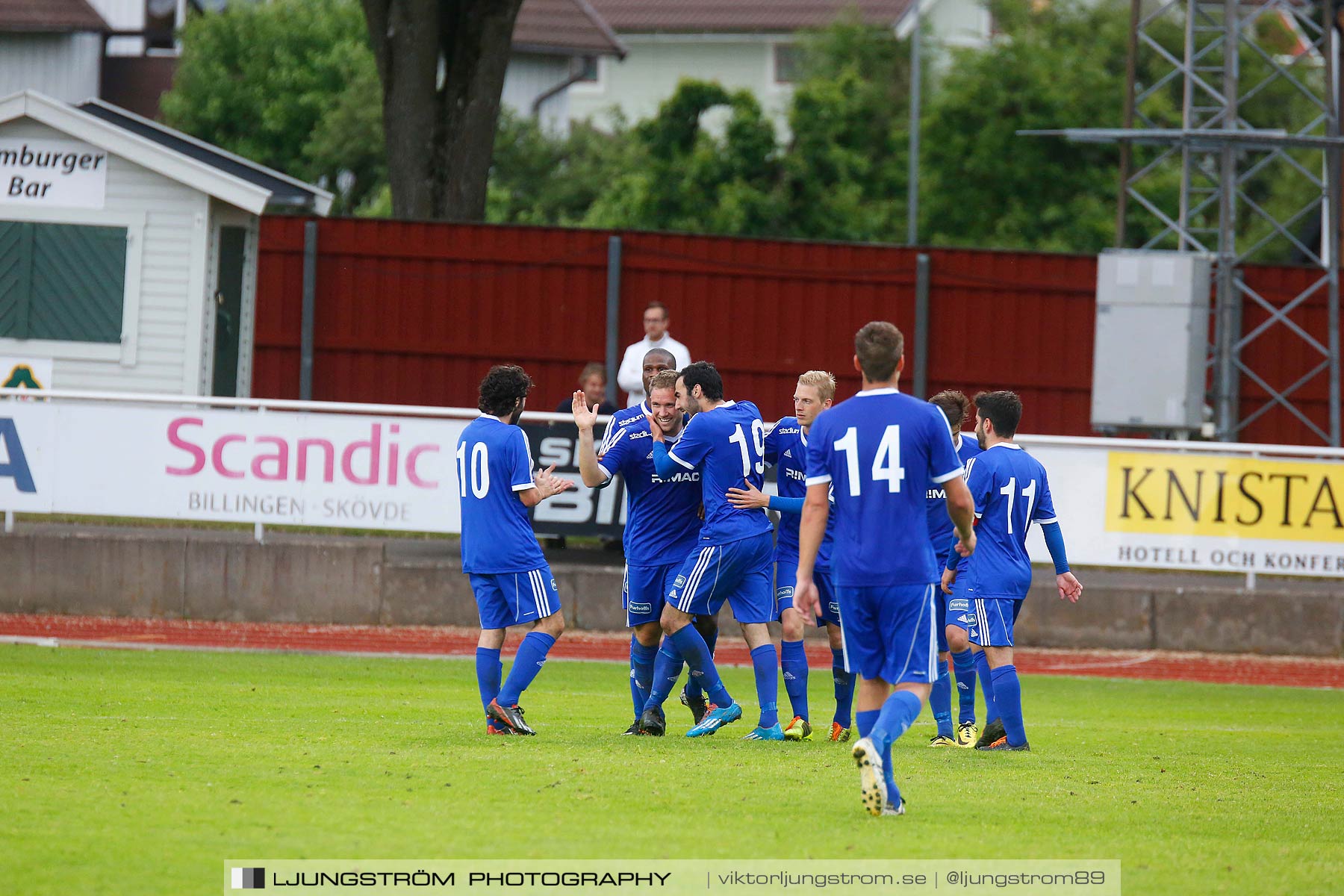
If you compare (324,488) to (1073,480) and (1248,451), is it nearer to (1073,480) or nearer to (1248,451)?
(1073,480)

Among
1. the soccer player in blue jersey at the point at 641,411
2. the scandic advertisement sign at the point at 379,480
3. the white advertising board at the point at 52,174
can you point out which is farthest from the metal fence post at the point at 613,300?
the soccer player in blue jersey at the point at 641,411

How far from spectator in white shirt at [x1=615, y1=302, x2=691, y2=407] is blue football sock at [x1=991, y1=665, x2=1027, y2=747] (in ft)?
22.5

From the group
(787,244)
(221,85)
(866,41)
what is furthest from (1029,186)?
(787,244)

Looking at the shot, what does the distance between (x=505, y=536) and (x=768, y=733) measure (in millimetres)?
1842

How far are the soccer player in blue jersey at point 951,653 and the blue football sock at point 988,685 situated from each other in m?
0.14

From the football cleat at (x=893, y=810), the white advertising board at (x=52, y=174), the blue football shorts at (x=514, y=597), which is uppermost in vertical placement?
the white advertising board at (x=52, y=174)

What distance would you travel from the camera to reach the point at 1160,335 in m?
19.9

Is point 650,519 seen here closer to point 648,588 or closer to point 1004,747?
point 648,588

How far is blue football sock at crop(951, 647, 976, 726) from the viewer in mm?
10086

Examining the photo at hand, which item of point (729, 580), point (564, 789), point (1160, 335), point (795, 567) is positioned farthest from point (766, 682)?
point (1160, 335)

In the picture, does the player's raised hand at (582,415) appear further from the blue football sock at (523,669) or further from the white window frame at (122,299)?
the white window frame at (122,299)

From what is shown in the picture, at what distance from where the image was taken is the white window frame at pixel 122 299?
19062 millimetres

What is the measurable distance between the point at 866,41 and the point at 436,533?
38058 mm

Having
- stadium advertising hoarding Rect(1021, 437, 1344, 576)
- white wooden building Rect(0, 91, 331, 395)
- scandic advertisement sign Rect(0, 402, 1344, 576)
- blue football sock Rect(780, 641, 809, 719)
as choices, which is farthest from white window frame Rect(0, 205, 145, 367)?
blue football sock Rect(780, 641, 809, 719)
